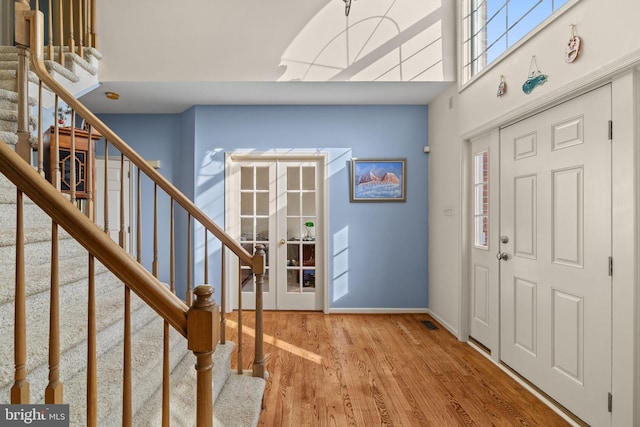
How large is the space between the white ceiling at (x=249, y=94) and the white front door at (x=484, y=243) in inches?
39.6

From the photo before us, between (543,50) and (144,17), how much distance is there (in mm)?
3576

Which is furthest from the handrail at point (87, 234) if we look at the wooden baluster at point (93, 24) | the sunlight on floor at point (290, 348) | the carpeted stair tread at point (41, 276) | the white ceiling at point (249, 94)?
the wooden baluster at point (93, 24)

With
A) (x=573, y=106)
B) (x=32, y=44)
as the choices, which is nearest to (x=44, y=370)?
(x=32, y=44)

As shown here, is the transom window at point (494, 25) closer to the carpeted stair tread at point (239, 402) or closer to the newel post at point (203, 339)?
the newel post at point (203, 339)

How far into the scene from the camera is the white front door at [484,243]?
2.80 metres

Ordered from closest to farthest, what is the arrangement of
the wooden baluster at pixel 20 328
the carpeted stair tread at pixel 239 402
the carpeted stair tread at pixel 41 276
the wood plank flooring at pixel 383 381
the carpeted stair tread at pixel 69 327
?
1. the wooden baluster at pixel 20 328
2. the carpeted stair tread at pixel 69 327
3. the carpeted stair tread at pixel 41 276
4. the carpeted stair tread at pixel 239 402
5. the wood plank flooring at pixel 383 381

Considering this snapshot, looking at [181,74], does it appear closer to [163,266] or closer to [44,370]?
[163,266]

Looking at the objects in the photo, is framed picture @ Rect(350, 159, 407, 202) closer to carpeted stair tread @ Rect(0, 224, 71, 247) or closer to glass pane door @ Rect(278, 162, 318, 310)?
glass pane door @ Rect(278, 162, 318, 310)

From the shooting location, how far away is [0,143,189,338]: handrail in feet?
3.07

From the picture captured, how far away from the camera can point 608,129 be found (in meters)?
1.76

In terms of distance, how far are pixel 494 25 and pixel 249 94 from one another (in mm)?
2467

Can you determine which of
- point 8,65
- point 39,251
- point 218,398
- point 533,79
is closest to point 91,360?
point 218,398

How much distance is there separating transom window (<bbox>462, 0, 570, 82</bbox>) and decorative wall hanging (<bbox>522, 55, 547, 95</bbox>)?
271 mm

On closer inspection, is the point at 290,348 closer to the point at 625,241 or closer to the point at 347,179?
the point at 347,179
